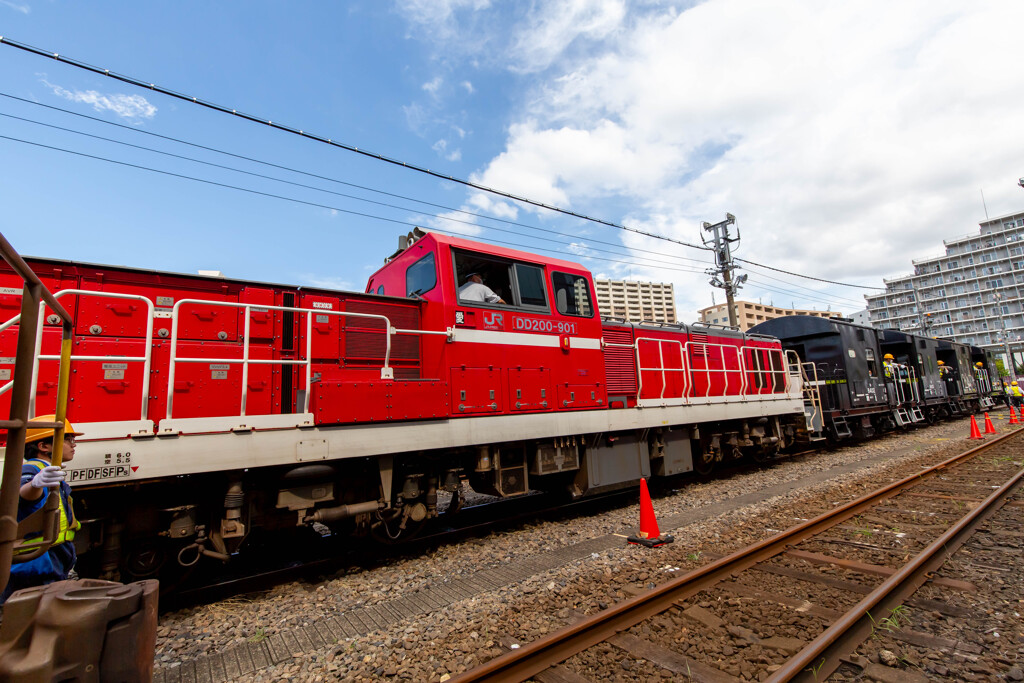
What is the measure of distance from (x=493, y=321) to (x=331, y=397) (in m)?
2.20

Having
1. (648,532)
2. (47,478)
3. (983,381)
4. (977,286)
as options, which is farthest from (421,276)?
(977,286)

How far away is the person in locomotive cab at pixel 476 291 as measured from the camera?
5.84 m

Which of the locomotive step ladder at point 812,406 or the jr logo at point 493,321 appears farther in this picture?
the locomotive step ladder at point 812,406

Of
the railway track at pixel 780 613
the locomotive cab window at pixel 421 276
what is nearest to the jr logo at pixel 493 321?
the locomotive cab window at pixel 421 276

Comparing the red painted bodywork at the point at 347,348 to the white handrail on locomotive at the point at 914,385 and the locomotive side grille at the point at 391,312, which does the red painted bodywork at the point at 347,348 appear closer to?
the locomotive side grille at the point at 391,312

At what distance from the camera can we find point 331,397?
4469mm

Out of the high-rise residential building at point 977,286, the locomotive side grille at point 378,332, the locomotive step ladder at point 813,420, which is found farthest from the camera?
the high-rise residential building at point 977,286

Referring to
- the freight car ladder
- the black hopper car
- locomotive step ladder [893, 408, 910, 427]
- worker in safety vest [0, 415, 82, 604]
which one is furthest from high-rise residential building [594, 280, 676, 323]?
worker in safety vest [0, 415, 82, 604]

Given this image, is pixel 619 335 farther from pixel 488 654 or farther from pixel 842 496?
pixel 488 654

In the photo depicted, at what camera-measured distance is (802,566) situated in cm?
458

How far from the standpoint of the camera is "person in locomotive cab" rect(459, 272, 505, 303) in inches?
230

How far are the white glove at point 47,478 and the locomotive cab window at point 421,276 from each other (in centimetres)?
395

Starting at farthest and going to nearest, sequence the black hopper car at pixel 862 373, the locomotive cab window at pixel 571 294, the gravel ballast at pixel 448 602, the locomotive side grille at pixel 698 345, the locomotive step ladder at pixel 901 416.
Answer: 1. the locomotive step ladder at pixel 901 416
2. the black hopper car at pixel 862 373
3. the locomotive side grille at pixel 698 345
4. the locomotive cab window at pixel 571 294
5. the gravel ballast at pixel 448 602

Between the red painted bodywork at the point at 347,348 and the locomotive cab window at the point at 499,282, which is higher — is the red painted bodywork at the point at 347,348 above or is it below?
below
